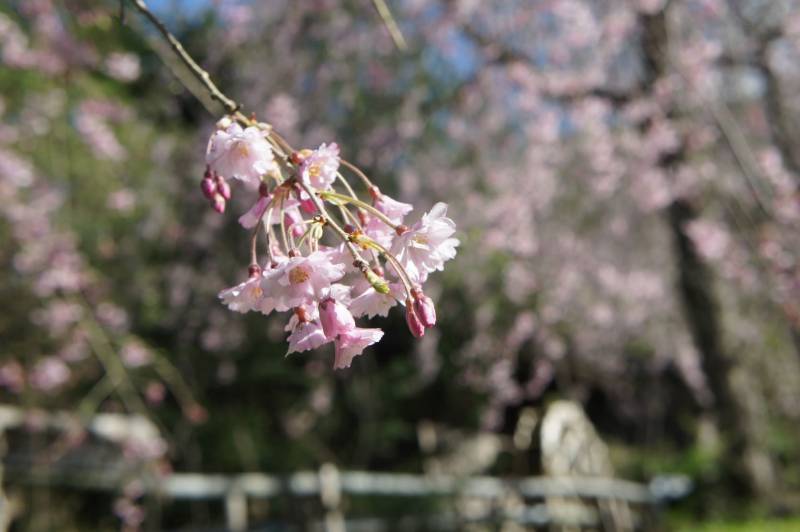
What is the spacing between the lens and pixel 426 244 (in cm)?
105

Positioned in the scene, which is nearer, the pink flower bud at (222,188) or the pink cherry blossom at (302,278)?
the pink cherry blossom at (302,278)

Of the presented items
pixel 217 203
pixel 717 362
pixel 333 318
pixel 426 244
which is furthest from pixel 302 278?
pixel 717 362

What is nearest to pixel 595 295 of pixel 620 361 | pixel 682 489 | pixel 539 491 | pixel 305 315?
pixel 620 361

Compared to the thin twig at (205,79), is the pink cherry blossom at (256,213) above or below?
below

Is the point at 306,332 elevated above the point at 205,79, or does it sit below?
below

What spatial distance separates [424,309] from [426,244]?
4.4 inches

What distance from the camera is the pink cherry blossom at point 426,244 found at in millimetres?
1026

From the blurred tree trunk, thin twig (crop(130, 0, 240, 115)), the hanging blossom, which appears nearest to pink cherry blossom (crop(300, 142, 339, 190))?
the hanging blossom

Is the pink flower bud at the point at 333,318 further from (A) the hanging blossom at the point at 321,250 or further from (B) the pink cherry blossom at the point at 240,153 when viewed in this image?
(B) the pink cherry blossom at the point at 240,153

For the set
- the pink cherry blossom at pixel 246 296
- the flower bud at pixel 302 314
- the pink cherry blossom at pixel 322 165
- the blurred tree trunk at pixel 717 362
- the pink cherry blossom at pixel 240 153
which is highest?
the blurred tree trunk at pixel 717 362

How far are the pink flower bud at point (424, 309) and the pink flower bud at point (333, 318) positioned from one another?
0.27ft

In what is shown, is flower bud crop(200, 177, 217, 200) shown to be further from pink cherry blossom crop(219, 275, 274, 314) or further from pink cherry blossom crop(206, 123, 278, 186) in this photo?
pink cherry blossom crop(219, 275, 274, 314)

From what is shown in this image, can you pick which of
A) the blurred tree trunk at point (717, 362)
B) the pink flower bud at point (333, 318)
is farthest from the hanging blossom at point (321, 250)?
the blurred tree trunk at point (717, 362)

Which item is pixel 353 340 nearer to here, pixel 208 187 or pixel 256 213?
pixel 256 213
